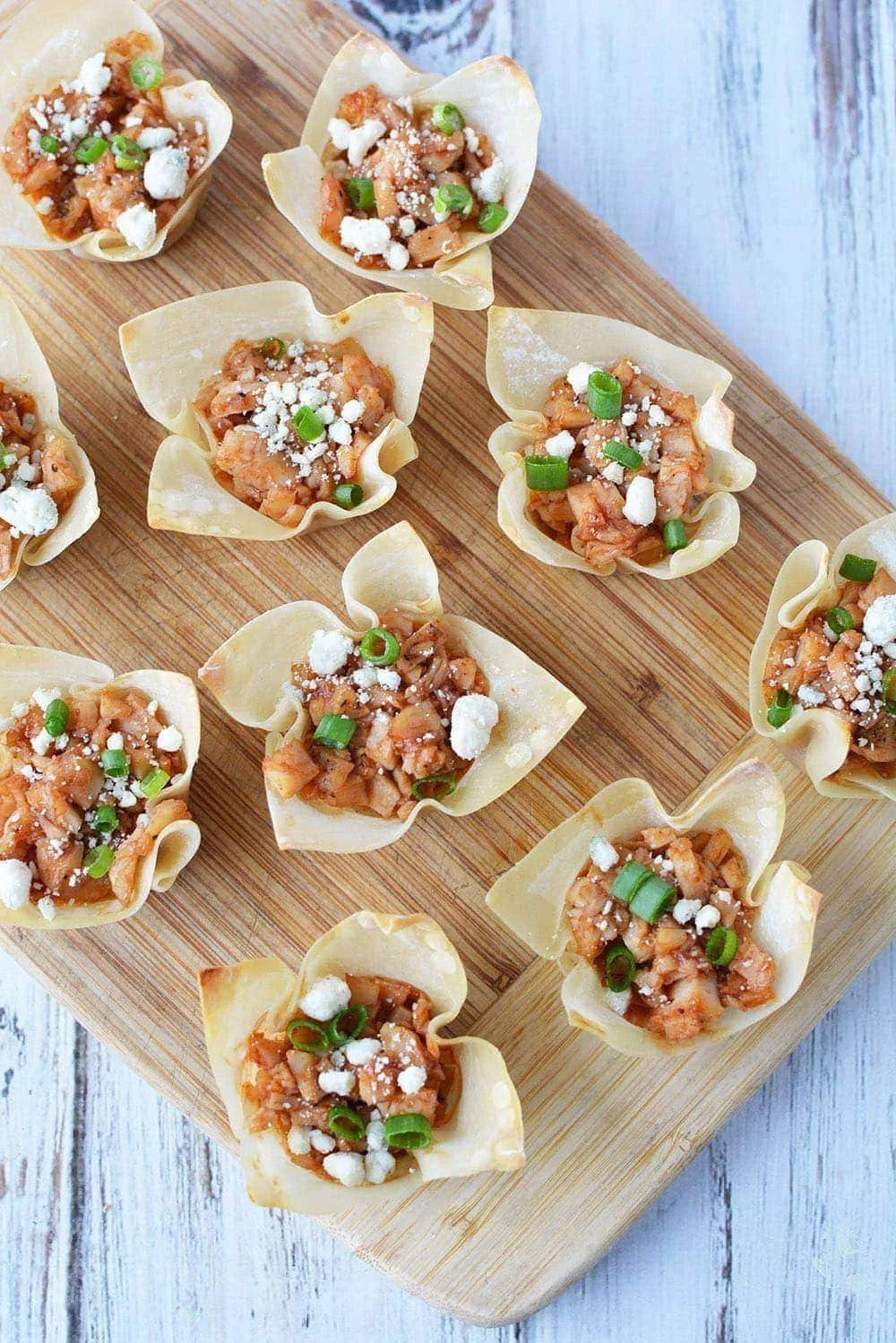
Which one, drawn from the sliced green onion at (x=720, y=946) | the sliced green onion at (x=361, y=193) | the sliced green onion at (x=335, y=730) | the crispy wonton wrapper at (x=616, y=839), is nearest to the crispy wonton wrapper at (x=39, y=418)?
the sliced green onion at (x=335, y=730)

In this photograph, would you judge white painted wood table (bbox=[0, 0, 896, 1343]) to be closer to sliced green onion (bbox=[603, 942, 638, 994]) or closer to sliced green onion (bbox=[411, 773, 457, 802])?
sliced green onion (bbox=[603, 942, 638, 994])

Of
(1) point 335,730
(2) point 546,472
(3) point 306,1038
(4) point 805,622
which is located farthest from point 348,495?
(3) point 306,1038

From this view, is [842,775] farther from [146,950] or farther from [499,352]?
[146,950]

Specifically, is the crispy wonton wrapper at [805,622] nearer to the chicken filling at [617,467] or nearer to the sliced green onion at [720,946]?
the chicken filling at [617,467]

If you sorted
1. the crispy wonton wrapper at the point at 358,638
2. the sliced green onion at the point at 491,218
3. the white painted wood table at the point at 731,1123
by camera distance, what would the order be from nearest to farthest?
1. the crispy wonton wrapper at the point at 358,638
2. the sliced green onion at the point at 491,218
3. the white painted wood table at the point at 731,1123

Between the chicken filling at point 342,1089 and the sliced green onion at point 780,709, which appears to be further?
the sliced green onion at point 780,709

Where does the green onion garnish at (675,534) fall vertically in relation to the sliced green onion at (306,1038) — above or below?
above
